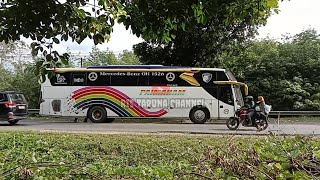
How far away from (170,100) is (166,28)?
16.8m

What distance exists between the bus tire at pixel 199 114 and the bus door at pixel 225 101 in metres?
0.65

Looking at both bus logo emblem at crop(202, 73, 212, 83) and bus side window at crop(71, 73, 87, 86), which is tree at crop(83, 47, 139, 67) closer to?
bus side window at crop(71, 73, 87, 86)

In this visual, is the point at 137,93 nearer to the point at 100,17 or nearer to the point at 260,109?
the point at 260,109

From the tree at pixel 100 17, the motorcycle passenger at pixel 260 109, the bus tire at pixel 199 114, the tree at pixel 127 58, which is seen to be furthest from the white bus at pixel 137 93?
the tree at pixel 100 17

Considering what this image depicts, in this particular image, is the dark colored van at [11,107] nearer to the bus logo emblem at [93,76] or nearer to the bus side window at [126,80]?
the bus logo emblem at [93,76]

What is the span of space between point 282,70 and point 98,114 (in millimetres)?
11526

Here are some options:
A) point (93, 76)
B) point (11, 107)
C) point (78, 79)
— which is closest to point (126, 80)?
point (93, 76)

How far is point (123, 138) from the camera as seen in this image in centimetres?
1250

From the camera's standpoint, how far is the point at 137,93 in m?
21.1

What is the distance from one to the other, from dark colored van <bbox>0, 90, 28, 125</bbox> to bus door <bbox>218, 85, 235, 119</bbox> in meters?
8.82

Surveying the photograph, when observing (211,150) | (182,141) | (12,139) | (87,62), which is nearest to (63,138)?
(12,139)

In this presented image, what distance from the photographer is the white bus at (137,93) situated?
2064 cm

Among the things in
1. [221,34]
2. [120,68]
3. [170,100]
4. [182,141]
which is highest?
[221,34]

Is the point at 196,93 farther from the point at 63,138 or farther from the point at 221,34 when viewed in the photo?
the point at 63,138
